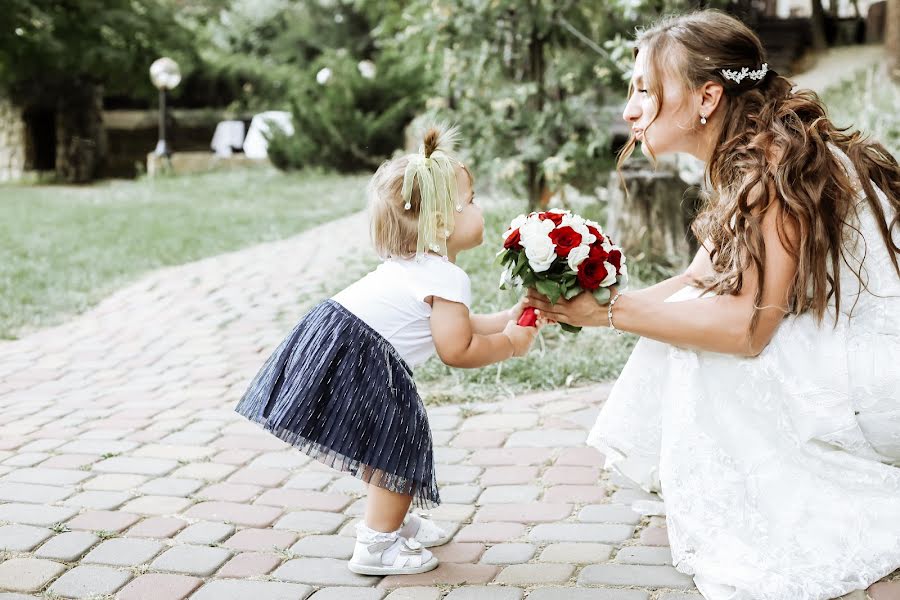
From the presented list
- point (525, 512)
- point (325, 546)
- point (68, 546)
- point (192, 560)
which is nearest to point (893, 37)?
point (525, 512)

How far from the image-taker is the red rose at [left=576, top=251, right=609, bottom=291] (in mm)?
2580

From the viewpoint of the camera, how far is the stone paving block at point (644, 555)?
2.70m

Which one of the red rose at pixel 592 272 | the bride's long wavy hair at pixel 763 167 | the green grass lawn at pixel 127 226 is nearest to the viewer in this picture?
the bride's long wavy hair at pixel 763 167

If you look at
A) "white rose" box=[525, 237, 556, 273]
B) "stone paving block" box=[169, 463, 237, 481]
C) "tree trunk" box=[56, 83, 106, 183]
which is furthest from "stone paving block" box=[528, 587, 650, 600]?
"tree trunk" box=[56, 83, 106, 183]

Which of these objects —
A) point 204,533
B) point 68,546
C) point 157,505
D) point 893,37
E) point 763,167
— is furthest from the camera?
point 893,37

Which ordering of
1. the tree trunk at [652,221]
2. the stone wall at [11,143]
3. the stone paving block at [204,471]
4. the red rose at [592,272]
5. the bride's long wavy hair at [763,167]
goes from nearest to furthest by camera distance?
the bride's long wavy hair at [763,167]
the red rose at [592,272]
the stone paving block at [204,471]
the tree trunk at [652,221]
the stone wall at [11,143]

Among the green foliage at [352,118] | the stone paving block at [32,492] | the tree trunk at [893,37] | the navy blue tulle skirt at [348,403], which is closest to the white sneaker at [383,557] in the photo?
the navy blue tulle skirt at [348,403]

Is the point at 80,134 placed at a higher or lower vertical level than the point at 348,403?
higher

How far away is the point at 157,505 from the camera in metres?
3.20

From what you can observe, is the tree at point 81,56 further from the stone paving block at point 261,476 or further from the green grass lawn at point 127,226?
the stone paving block at point 261,476

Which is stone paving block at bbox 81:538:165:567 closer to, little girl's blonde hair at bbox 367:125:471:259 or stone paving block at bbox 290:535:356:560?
stone paving block at bbox 290:535:356:560

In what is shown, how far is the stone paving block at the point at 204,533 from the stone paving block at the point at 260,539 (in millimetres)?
36

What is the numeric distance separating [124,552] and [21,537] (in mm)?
338

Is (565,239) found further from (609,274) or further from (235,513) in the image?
(235,513)
